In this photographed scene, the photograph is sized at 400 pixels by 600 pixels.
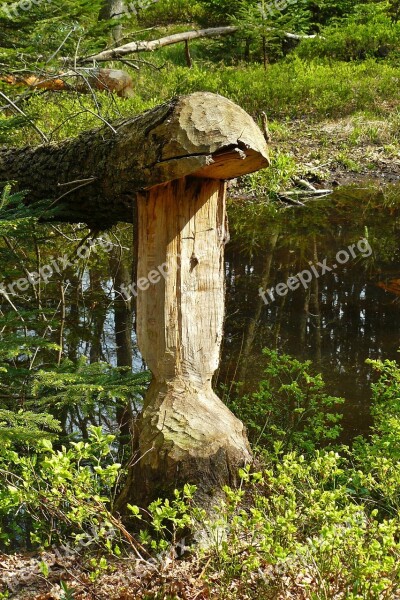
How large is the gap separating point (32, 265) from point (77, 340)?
6.58 ft

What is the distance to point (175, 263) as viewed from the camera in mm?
3504

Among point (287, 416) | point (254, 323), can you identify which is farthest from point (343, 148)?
point (287, 416)

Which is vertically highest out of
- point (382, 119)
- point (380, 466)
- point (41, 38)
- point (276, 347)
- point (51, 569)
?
point (382, 119)

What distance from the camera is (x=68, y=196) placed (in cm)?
391

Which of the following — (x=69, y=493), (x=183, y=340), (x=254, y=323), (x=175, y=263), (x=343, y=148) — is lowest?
(x=69, y=493)

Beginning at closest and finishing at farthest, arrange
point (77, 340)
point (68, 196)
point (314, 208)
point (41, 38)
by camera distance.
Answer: point (68, 196) → point (41, 38) → point (77, 340) → point (314, 208)

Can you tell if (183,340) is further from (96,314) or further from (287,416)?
(96,314)

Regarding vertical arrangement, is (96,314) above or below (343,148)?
A: below

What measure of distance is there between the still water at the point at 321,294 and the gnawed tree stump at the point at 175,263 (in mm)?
1588

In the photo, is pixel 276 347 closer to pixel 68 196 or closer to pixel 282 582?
pixel 68 196

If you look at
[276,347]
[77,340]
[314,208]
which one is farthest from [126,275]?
[314,208]

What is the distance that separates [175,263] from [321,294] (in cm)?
414

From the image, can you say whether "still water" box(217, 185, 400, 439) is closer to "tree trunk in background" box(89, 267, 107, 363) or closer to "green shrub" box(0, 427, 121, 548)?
"tree trunk in background" box(89, 267, 107, 363)

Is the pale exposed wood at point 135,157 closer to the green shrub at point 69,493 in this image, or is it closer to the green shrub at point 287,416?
the green shrub at point 69,493
